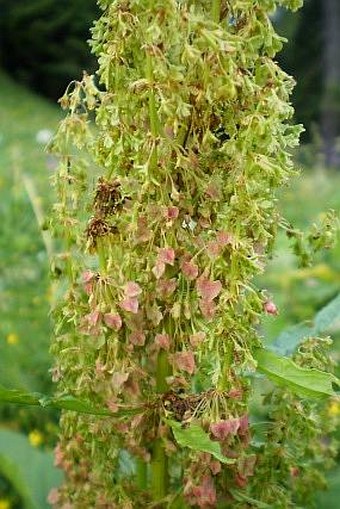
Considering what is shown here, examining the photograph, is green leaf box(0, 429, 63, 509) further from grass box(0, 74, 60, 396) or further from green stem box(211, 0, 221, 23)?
green stem box(211, 0, 221, 23)

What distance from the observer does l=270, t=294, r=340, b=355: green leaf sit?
1.40 metres

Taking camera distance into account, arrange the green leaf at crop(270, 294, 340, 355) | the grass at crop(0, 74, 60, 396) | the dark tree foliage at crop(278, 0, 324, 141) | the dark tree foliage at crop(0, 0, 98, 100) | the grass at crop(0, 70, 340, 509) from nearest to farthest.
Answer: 1. the green leaf at crop(270, 294, 340, 355)
2. the grass at crop(0, 70, 340, 509)
3. the grass at crop(0, 74, 60, 396)
4. the dark tree foliage at crop(0, 0, 98, 100)
5. the dark tree foliage at crop(278, 0, 324, 141)

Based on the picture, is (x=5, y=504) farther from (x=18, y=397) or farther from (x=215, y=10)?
(x=215, y=10)

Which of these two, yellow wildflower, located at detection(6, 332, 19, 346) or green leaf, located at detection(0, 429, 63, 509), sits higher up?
yellow wildflower, located at detection(6, 332, 19, 346)

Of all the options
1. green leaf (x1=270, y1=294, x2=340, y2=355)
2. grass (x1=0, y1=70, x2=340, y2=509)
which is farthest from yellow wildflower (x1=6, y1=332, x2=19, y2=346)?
green leaf (x1=270, y1=294, x2=340, y2=355)

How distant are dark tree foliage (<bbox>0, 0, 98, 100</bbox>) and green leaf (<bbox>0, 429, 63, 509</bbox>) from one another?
2039cm

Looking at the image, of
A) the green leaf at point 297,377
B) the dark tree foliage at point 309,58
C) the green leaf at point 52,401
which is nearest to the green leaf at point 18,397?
the green leaf at point 52,401

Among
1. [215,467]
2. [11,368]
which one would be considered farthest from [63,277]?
[11,368]

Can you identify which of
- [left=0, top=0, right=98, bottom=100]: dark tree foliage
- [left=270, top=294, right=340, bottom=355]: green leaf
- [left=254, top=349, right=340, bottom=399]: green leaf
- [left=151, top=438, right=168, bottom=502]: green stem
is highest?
[left=0, top=0, right=98, bottom=100]: dark tree foliage

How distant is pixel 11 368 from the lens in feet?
7.84

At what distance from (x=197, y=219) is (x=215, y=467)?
29cm

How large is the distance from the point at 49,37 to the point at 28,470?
71.2 ft

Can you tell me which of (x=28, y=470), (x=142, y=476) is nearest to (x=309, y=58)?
(x=28, y=470)

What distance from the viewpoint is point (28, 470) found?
5.21 ft
